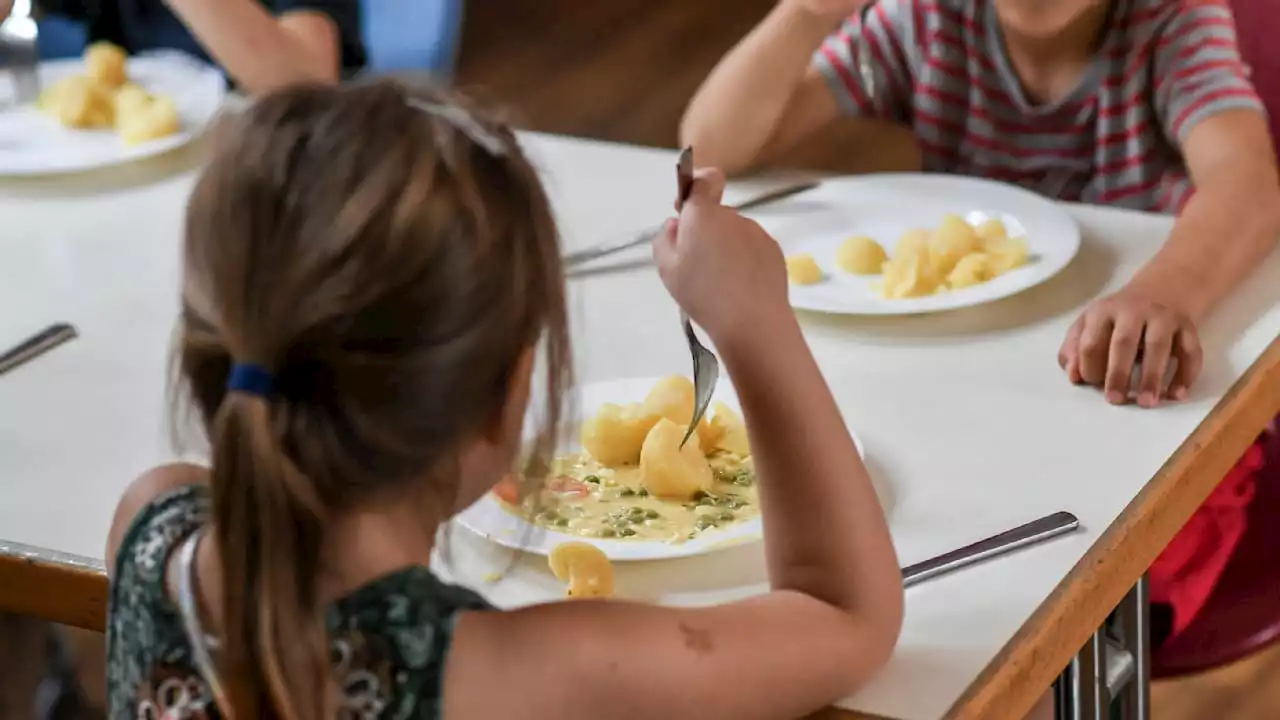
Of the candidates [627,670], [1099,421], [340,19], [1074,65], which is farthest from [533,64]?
[627,670]

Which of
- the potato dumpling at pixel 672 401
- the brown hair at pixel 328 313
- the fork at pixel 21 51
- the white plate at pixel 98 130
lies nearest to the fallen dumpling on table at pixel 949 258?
the potato dumpling at pixel 672 401

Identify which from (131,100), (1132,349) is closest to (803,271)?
(1132,349)

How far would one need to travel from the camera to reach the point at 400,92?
2.32 ft

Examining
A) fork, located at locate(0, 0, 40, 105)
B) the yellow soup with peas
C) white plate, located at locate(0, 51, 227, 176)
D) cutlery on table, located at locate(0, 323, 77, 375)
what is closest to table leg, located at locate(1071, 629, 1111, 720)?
the yellow soup with peas

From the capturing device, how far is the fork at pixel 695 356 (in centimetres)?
83

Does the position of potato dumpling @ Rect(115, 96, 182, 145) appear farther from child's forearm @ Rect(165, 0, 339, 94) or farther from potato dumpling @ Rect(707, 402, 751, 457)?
potato dumpling @ Rect(707, 402, 751, 457)

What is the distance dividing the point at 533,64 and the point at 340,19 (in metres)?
1.93

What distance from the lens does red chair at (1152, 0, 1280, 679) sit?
48.6 inches

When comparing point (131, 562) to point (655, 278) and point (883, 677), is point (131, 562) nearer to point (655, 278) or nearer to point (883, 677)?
point (883, 677)

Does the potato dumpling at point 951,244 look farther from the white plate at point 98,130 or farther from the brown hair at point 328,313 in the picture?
the white plate at point 98,130

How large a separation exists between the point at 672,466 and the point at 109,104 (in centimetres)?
84

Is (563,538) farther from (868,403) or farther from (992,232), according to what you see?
(992,232)

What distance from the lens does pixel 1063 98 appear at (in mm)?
1525

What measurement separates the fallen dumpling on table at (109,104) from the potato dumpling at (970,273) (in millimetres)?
734
